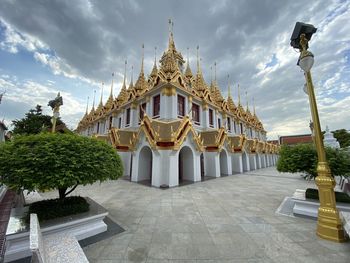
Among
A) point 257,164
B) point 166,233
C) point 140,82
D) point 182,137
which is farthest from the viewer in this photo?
point 257,164

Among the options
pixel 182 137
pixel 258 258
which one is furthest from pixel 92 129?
pixel 258 258

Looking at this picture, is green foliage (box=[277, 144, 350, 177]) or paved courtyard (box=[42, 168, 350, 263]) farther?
green foliage (box=[277, 144, 350, 177])

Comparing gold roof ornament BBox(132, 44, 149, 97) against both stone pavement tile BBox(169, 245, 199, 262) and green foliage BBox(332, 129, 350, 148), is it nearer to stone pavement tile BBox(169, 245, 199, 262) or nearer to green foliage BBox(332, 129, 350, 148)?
stone pavement tile BBox(169, 245, 199, 262)

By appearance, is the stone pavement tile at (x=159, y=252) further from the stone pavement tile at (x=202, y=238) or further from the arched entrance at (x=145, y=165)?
the arched entrance at (x=145, y=165)

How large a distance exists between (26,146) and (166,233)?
4.45 meters

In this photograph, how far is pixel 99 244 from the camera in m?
4.11

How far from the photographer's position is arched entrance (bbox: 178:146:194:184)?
553 inches

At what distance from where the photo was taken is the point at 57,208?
4.49m

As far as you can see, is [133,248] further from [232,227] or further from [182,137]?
[182,137]

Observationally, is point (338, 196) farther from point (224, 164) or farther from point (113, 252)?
point (224, 164)

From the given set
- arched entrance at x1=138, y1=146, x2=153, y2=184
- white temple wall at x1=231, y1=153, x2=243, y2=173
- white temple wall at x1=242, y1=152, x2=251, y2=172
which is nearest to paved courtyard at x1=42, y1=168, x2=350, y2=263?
arched entrance at x1=138, y1=146, x2=153, y2=184

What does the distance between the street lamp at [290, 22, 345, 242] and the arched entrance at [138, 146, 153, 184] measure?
11.6 metres

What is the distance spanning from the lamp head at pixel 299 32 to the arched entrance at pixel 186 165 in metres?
10.1

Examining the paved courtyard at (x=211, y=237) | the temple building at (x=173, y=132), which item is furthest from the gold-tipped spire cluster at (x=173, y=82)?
the paved courtyard at (x=211, y=237)
